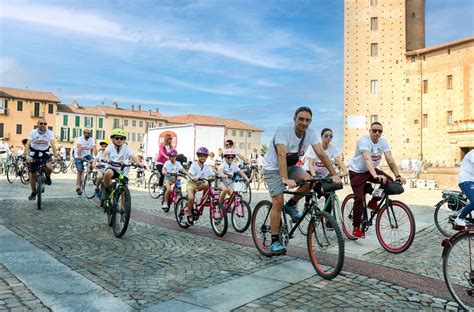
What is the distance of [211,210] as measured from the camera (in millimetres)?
7414

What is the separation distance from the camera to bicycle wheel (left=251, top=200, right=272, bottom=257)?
5844 millimetres

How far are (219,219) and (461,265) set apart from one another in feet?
13.3

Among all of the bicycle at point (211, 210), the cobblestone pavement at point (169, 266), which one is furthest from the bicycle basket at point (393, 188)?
the bicycle at point (211, 210)

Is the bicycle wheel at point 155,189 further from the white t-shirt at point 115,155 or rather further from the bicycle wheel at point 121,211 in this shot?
the bicycle wheel at point 121,211

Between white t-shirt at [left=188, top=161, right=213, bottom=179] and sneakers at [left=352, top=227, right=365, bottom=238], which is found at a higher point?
white t-shirt at [left=188, top=161, right=213, bottom=179]

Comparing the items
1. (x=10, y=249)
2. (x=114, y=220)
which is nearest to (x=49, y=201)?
(x=114, y=220)

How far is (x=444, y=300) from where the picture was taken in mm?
4125

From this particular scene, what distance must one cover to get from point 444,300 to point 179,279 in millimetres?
2721

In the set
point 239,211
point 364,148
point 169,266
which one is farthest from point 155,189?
point 169,266

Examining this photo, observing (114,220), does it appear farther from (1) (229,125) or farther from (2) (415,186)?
(1) (229,125)

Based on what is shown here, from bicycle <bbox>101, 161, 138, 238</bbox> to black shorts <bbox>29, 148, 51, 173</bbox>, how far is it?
3.44 metres

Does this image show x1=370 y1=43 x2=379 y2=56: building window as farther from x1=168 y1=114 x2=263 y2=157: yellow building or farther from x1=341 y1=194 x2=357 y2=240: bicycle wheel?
x1=168 y1=114 x2=263 y2=157: yellow building

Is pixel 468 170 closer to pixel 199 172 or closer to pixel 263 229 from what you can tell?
pixel 263 229

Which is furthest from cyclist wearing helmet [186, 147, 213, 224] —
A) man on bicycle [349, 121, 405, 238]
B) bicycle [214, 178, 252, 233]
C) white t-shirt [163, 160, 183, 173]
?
man on bicycle [349, 121, 405, 238]
